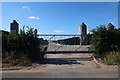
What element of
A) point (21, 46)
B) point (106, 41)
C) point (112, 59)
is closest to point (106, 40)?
point (106, 41)

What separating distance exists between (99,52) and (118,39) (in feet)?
6.17

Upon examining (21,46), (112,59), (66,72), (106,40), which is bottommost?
(66,72)

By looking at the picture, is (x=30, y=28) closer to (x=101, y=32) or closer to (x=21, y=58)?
(x=21, y=58)

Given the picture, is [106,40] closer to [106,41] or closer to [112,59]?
[106,41]

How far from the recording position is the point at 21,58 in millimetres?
8148

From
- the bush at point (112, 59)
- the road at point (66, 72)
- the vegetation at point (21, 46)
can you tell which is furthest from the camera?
the vegetation at point (21, 46)

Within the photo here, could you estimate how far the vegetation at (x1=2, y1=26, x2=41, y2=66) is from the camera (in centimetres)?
→ 843

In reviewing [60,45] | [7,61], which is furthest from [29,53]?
[60,45]

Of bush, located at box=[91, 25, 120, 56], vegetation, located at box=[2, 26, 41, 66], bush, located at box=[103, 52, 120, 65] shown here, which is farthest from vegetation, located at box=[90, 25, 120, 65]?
vegetation, located at box=[2, 26, 41, 66]

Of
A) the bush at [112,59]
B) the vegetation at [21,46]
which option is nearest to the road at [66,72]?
the bush at [112,59]

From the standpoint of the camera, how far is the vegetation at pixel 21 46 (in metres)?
8.43

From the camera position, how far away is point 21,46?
28.2 feet

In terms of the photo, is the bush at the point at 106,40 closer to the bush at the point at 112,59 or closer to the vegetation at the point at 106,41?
the vegetation at the point at 106,41

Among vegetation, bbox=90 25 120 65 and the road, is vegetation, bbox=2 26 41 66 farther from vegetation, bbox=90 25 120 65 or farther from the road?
vegetation, bbox=90 25 120 65
